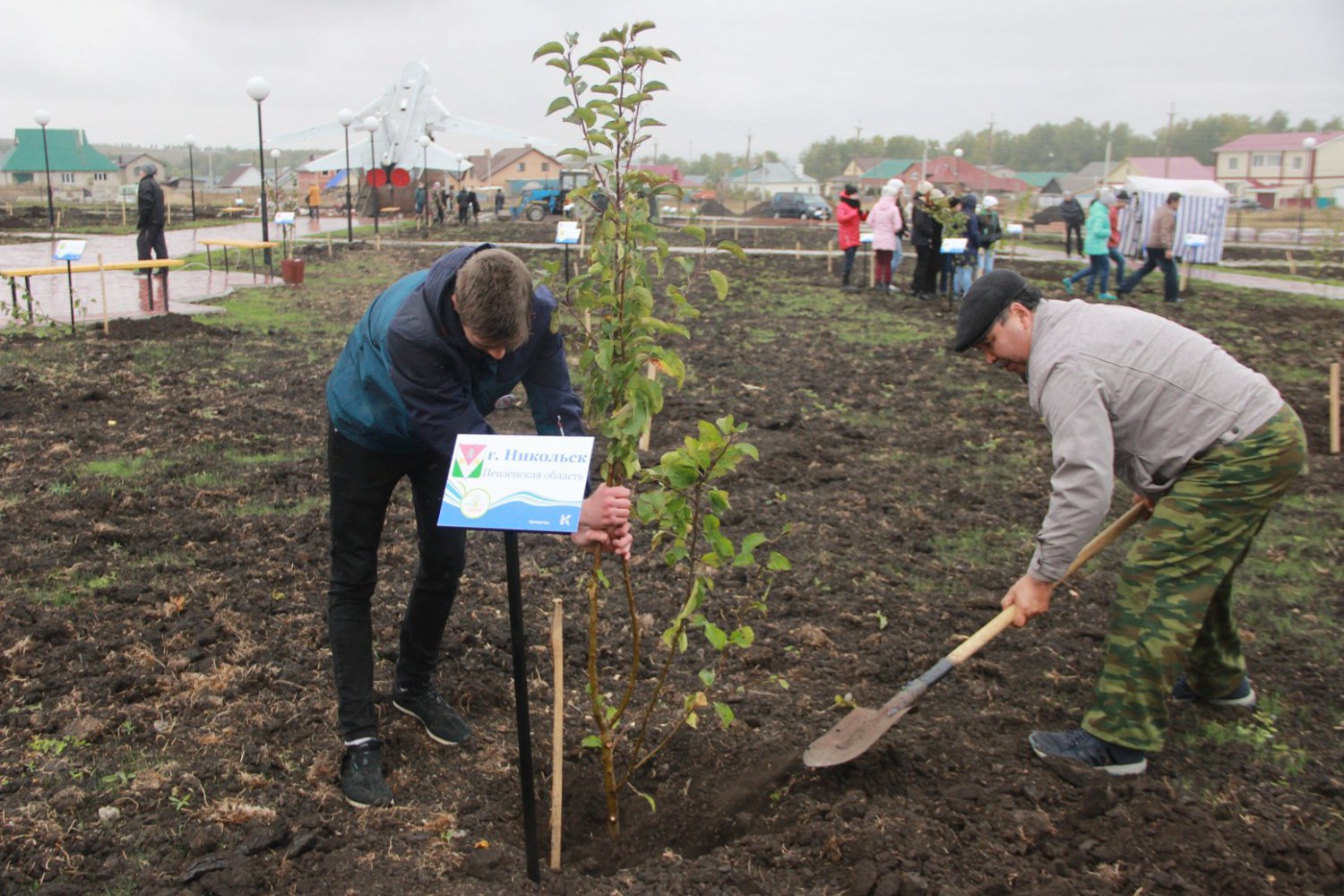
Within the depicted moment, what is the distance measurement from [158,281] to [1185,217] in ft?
75.4

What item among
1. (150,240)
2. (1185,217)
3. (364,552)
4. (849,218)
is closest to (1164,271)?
(849,218)

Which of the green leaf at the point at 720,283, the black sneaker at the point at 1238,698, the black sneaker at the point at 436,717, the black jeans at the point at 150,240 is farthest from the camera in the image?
the black jeans at the point at 150,240

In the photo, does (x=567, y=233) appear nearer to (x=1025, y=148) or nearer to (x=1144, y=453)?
(x=1144, y=453)

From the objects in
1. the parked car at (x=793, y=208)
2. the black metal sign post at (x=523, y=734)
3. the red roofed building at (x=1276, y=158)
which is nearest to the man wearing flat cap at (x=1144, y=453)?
the black metal sign post at (x=523, y=734)

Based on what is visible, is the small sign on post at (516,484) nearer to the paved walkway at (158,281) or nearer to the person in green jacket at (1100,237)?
the paved walkway at (158,281)

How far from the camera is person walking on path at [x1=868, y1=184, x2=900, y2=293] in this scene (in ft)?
51.1

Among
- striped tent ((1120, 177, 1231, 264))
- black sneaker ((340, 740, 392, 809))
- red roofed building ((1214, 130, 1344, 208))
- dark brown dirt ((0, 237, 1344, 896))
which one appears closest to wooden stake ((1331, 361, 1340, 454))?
dark brown dirt ((0, 237, 1344, 896))

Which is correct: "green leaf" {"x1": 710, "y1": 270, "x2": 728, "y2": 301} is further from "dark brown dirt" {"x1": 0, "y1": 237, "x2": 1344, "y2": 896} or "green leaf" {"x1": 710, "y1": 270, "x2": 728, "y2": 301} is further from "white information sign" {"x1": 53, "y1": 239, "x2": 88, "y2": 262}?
"white information sign" {"x1": 53, "y1": 239, "x2": 88, "y2": 262}

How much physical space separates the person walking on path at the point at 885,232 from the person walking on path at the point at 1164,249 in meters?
3.37

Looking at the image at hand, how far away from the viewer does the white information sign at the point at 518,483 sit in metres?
2.53

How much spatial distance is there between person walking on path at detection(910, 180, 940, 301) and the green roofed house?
60737 millimetres

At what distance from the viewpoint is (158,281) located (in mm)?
16219

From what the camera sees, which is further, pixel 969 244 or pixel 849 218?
pixel 849 218

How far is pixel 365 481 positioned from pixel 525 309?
0.86 metres
